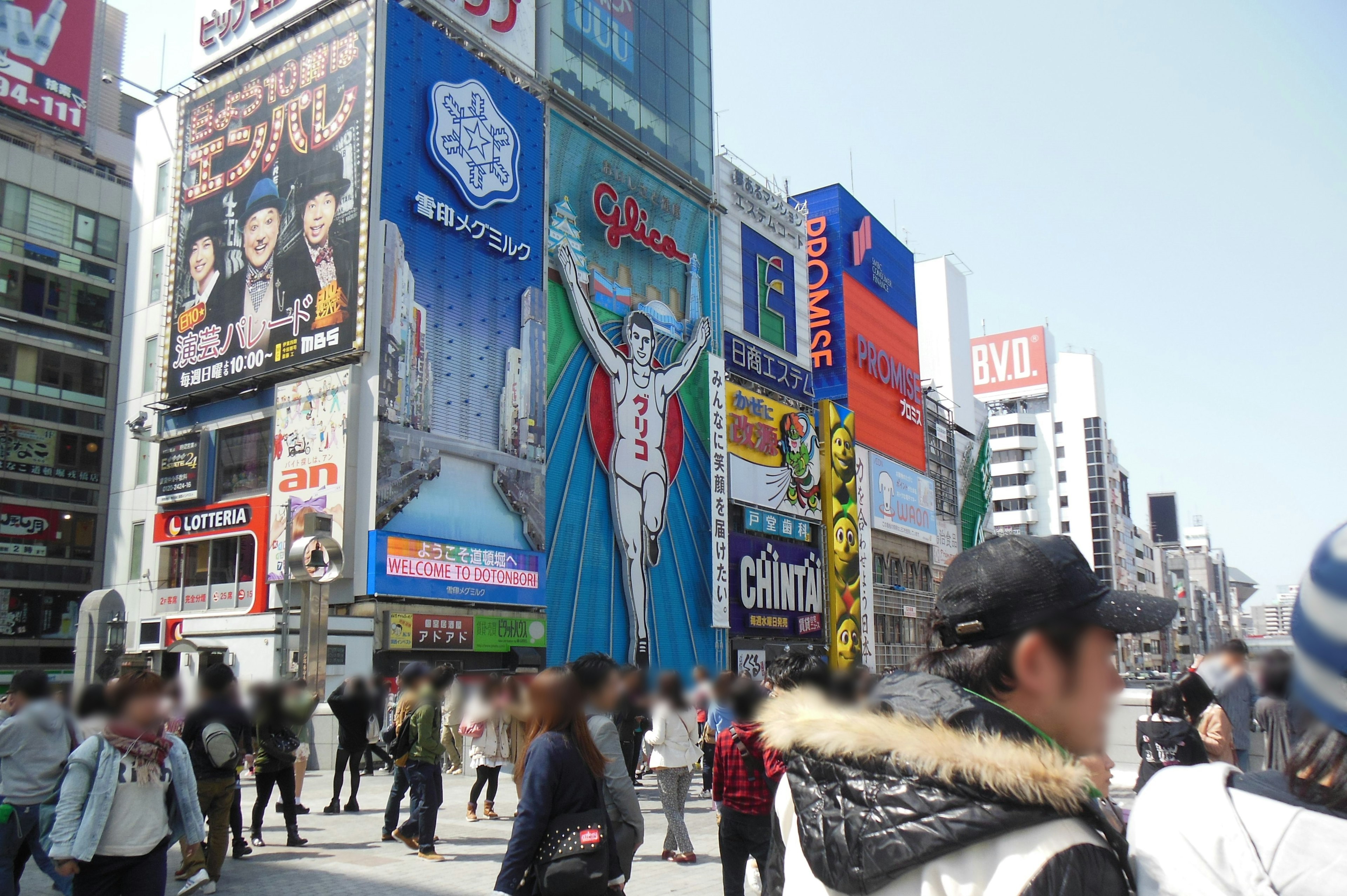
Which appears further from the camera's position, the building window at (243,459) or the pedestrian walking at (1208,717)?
the building window at (243,459)

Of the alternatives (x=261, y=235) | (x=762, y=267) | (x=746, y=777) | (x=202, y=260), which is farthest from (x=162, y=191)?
(x=746, y=777)

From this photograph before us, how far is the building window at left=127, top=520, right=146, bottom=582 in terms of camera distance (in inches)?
1194

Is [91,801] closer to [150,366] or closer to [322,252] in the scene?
[322,252]

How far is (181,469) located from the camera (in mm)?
28500

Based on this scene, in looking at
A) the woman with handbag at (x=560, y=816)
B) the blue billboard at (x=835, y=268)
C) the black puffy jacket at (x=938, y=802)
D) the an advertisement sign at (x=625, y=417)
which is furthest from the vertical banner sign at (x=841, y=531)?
the black puffy jacket at (x=938, y=802)

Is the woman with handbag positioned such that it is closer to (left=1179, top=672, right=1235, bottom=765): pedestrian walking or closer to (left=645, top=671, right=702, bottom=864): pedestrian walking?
(left=1179, top=672, right=1235, bottom=765): pedestrian walking

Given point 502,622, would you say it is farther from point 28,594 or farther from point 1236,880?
point 1236,880

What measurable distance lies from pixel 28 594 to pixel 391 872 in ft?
113

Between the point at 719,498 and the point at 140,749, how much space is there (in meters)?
30.4

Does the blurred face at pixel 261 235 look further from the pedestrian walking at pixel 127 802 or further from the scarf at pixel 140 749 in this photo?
the scarf at pixel 140 749

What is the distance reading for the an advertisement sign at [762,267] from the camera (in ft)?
131

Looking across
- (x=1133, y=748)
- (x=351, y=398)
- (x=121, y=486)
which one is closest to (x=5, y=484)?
(x=121, y=486)

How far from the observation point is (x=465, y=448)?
2639cm

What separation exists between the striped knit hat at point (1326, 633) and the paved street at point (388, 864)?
7.10 m
